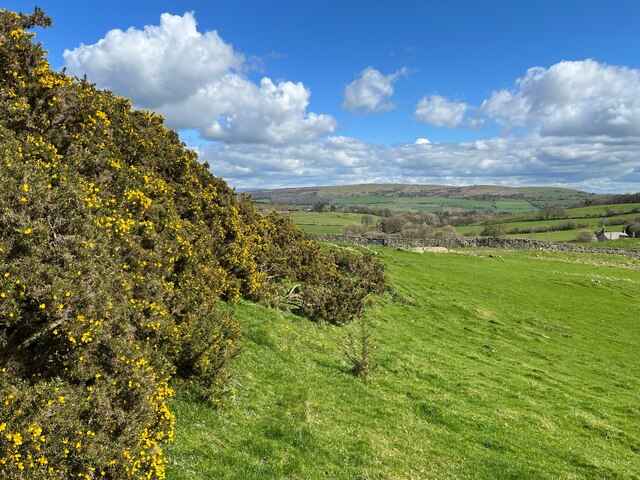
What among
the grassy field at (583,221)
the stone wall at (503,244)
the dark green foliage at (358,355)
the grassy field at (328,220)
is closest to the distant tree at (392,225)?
the grassy field at (328,220)

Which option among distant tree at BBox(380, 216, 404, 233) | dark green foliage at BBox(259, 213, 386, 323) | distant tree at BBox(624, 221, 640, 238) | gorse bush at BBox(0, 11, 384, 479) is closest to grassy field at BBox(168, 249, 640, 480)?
dark green foliage at BBox(259, 213, 386, 323)

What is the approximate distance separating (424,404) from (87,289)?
1358 cm

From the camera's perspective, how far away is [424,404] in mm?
16359

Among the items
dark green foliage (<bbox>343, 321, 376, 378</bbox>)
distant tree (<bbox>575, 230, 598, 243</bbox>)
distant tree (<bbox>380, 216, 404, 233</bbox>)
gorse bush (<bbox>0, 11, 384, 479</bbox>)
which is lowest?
distant tree (<bbox>575, 230, 598, 243</bbox>)

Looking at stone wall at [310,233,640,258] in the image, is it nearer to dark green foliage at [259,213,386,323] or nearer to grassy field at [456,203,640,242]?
grassy field at [456,203,640,242]

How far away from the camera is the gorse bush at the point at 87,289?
21.9 ft

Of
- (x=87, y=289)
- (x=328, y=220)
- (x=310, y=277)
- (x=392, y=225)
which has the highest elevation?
(x=87, y=289)

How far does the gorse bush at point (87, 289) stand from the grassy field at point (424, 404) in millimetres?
1553

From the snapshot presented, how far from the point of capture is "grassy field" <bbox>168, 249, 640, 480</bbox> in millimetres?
10727

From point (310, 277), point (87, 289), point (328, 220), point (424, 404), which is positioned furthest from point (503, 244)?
point (87, 289)

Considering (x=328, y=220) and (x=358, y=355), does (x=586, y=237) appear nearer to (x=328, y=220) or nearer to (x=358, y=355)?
(x=328, y=220)

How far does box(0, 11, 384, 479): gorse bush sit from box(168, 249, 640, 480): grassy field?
1553 mm

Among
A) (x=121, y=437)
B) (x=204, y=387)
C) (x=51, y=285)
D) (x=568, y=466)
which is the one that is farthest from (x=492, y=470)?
(x=51, y=285)

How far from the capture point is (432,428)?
14648mm
